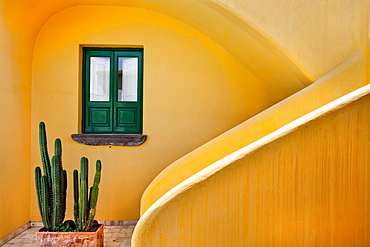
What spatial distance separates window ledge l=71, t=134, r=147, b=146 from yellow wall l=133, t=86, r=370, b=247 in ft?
7.90

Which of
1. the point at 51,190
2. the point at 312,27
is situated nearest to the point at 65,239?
the point at 51,190

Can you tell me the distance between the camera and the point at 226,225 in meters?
1.79

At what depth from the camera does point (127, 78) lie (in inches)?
175

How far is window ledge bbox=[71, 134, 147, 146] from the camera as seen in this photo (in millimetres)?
4113

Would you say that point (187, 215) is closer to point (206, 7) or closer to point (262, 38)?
point (262, 38)

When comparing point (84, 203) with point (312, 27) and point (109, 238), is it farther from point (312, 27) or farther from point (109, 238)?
point (312, 27)

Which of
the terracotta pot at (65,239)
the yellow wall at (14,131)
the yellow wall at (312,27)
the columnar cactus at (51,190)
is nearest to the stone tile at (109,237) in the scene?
the yellow wall at (14,131)

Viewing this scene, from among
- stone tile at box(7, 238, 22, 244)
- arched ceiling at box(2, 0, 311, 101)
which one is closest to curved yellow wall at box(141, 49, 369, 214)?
arched ceiling at box(2, 0, 311, 101)

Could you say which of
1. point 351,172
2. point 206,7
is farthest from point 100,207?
point 351,172

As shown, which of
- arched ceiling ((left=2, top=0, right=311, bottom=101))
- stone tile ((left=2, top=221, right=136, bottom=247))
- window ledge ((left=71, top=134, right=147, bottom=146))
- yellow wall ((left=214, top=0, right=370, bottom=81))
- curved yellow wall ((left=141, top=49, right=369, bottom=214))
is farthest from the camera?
window ledge ((left=71, top=134, right=147, bottom=146))

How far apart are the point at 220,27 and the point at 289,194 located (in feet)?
8.06

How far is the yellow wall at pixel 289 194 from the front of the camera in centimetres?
178

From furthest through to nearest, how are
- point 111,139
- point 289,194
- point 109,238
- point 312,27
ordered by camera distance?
1. point 111,139
2. point 109,238
3. point 312,27
4. point 289,194

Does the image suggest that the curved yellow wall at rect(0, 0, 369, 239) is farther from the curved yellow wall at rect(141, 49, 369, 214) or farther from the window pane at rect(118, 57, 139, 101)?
the window pane at rect(118, 57, 139, 101)
